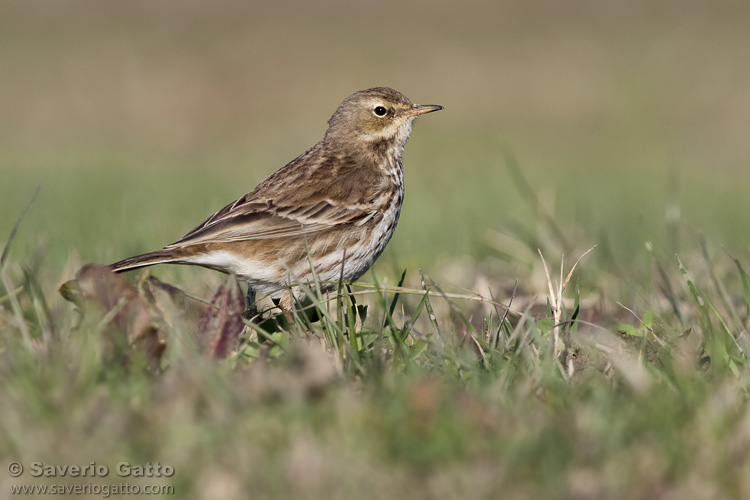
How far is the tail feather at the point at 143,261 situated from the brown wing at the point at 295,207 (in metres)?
0.20

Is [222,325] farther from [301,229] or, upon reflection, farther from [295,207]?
[295,207]

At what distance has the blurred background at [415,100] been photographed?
414 inches

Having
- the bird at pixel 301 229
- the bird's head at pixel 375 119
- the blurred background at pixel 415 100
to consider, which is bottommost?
the blurred background at pixel 415 100

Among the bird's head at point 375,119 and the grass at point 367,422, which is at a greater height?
the bird's head at point 375,119

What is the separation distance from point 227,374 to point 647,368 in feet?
5.12

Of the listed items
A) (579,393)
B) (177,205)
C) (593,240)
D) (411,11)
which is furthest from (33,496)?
(411,11)

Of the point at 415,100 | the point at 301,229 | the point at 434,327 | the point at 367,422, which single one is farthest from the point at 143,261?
the point at 415,100

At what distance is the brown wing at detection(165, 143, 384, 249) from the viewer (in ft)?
17.9

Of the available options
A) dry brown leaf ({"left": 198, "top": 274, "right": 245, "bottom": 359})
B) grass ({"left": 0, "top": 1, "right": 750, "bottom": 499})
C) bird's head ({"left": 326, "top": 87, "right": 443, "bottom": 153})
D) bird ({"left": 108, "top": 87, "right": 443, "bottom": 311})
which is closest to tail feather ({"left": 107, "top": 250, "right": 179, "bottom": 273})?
Answer: bird ({"left": 108, "top": 87, "right": 443, "bottom": 311})

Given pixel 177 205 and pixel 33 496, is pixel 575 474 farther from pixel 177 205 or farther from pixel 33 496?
pixel 177 205

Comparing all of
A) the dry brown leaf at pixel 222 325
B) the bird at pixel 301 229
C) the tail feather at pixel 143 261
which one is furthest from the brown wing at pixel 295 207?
the dry brown leaf at pixel 222 325

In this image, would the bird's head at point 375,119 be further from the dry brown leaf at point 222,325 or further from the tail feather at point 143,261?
the dry brown leaf at point 222,325

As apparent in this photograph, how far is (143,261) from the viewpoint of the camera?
488 cm

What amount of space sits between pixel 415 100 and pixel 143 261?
19.3 metres
